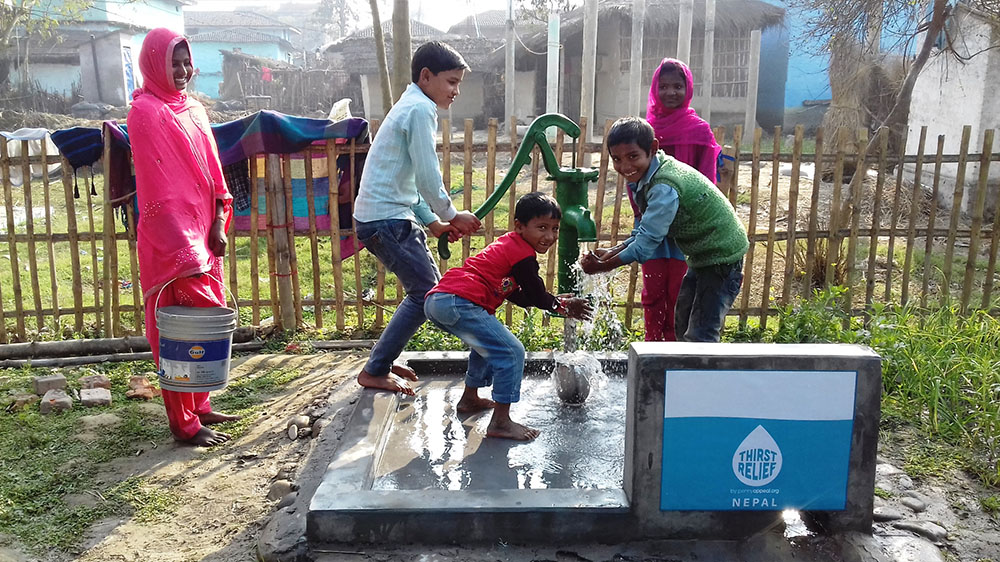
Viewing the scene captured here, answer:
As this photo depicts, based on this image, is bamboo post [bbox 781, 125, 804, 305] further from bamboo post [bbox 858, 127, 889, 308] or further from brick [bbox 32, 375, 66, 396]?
brick [bbox 32, 375, 66, 396]

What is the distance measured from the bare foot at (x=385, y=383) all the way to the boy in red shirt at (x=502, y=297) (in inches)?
21.5

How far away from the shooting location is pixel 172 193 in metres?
3.47

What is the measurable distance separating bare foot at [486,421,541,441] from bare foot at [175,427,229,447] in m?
1.46

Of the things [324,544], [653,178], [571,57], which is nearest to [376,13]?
[653,178]

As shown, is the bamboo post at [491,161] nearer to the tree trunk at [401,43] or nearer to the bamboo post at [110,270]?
the tree trunk at [401,43]

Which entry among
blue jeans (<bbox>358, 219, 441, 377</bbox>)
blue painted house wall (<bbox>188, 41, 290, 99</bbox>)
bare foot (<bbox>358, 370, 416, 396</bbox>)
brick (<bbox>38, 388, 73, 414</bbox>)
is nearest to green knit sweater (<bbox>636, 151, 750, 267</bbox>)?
blue jeans (<bbox>358, 219, 441, 377</bbox>)

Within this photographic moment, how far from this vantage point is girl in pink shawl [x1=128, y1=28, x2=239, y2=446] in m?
3.45

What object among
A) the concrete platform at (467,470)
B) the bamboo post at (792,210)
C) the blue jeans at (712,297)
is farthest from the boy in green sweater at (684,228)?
the bamboo post at (792,210)

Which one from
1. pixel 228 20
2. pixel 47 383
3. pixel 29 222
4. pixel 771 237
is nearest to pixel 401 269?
pixel 47 383

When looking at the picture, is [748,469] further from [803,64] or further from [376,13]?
[803,64]

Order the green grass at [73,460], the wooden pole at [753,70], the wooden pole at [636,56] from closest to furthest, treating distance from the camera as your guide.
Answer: the green grass at [73,460]
the wooden pole at [636,56]
the wooden pole at [753,70]

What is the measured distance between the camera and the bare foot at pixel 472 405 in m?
3.45

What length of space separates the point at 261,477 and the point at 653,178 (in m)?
2.15

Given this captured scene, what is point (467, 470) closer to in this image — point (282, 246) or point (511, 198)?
Result: point (511, 198)
